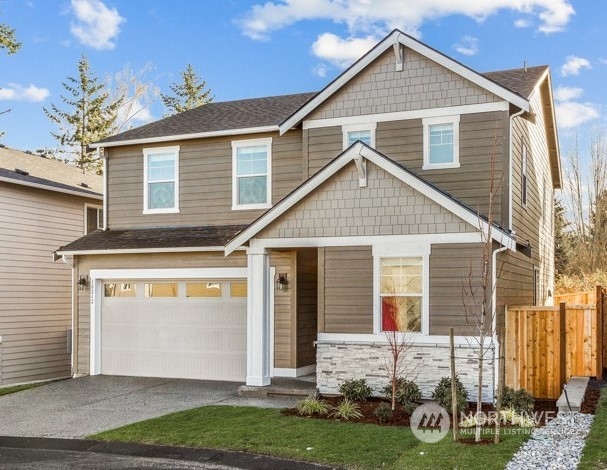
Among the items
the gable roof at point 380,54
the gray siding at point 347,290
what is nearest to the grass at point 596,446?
the gray siding at point 347,290

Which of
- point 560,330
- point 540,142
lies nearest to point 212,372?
point 560,330

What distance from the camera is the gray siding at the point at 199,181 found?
16359mm

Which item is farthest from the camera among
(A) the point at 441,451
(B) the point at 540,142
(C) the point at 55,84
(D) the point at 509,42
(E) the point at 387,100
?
(C) the point at 55,84

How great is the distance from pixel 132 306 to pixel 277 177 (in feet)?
15.1

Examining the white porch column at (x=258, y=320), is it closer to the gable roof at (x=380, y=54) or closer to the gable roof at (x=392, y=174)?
Result: the gable roof at (x=392, y=174)

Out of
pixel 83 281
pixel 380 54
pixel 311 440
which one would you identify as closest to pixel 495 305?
pixel 311 440

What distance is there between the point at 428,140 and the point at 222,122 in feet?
17.9

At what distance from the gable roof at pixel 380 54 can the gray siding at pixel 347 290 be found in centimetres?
351

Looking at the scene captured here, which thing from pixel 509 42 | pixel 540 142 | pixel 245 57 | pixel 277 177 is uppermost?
pixel 245 57

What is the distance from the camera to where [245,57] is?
3469cm

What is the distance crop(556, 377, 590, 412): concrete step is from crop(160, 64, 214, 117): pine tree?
3792 centimetres

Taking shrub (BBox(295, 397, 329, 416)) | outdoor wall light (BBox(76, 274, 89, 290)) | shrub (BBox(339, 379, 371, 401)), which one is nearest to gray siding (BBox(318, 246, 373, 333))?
shrub (BBox(339, 379, 371, 401))

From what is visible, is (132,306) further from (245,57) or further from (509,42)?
(245,57)

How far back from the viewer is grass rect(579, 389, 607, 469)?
809cm
